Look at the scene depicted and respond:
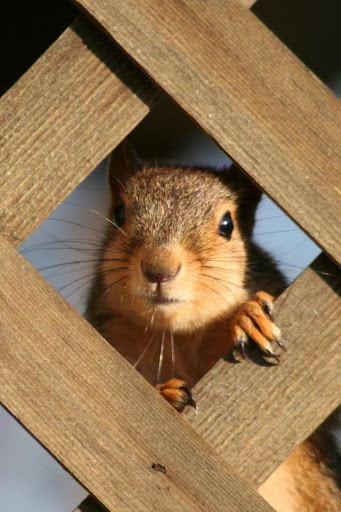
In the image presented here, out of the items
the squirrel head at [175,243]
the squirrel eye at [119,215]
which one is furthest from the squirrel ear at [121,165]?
the squirrel eye at [119,215]

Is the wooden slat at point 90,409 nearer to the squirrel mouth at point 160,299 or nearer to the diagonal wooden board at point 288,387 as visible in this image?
the diagonal wooden board at point 288,387

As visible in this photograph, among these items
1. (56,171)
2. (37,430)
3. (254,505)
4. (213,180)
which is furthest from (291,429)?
(213,180)

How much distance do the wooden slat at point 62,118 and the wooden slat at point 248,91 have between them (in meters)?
0.06

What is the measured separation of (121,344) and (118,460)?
0.84 meters

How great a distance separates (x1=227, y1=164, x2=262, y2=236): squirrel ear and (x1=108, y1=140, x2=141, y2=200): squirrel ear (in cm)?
27

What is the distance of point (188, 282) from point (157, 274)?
0.12 metres

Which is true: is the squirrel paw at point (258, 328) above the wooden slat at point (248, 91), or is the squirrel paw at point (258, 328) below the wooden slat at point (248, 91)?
below

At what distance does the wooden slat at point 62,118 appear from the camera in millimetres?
1659

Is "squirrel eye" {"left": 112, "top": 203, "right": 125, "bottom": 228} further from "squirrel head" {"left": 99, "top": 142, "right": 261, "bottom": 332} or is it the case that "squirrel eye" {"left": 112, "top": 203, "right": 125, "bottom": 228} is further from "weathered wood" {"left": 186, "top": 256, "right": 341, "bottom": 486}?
"weathered wood" {"left": 186, "top": 256, "right": 341, "bottom": 486}

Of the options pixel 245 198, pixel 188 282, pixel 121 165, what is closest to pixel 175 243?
pixel 188 282

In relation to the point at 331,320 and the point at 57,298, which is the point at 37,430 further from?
the point at 331,320

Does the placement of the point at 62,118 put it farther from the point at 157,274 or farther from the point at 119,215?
the point at 119,215

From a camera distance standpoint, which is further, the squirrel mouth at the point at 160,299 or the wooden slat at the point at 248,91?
the squirrel mouth at the point at 160,299

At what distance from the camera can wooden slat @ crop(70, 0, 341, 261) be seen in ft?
5.38
